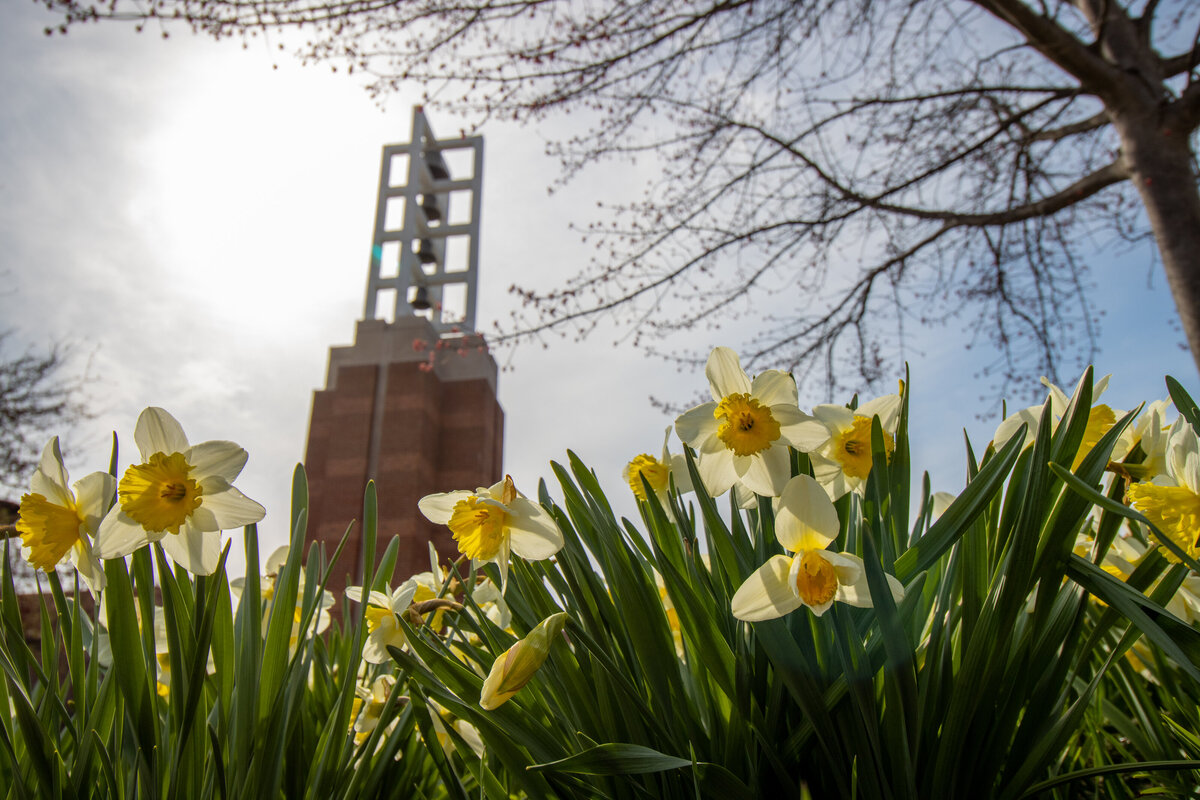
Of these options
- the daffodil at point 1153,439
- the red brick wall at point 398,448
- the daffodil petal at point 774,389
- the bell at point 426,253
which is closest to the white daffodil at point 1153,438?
the daffodil at point 1153,439

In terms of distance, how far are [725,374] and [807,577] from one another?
20 centimetres

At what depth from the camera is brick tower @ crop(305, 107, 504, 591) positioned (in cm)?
1498

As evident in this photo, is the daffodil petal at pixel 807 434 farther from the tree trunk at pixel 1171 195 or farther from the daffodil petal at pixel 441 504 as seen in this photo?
the tree trunk at pixel 1171 195

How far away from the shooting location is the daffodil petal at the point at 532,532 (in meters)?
0.59

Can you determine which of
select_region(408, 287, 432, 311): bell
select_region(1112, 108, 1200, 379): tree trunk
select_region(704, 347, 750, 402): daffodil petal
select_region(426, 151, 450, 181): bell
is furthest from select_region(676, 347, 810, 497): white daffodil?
select_region(426, 151, 450, 181): bell

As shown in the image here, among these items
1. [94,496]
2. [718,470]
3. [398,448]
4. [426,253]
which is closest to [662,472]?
[718,470]

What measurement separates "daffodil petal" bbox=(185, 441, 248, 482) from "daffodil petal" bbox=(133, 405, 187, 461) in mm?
16

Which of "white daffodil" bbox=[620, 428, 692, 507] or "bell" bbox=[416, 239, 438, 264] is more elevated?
"bell" bbox=[416, 239, 438, 264]

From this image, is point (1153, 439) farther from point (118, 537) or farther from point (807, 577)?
point (118, 537)

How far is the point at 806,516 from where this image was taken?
1.76ft

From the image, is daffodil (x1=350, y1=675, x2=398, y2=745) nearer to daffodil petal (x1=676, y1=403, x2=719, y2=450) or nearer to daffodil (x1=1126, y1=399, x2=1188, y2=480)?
daffodil petal (x1=676, y1=403, x2=719, y2=450)

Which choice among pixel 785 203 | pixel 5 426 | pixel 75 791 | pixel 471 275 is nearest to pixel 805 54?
pixel 785 203

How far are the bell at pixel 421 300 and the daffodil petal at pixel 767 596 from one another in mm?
13551

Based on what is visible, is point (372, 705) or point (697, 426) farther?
point (372, 705)
